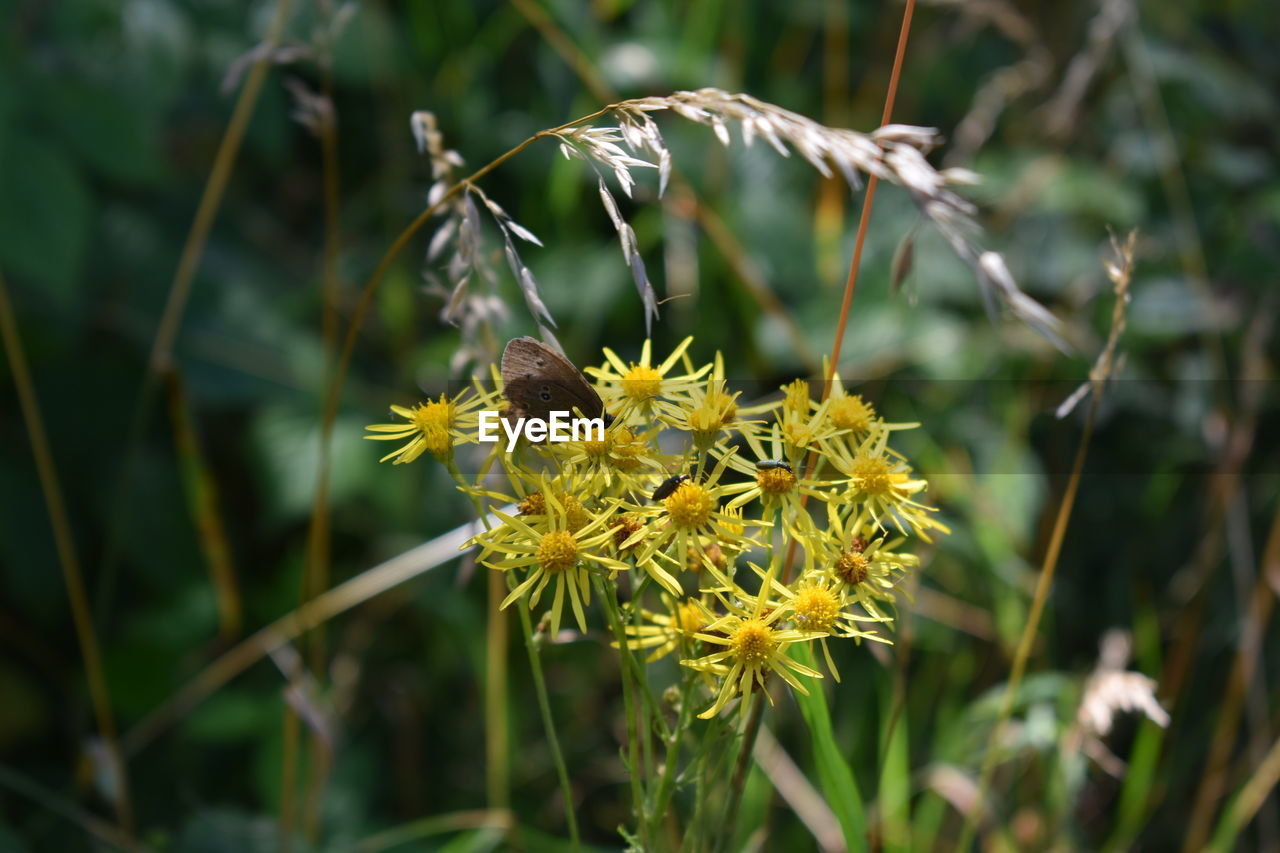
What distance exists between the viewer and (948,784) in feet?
3.79

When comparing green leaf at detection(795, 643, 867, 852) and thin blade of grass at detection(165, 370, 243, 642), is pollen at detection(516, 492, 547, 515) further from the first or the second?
thin blade of grass at detection(165, 370, 243, 642)

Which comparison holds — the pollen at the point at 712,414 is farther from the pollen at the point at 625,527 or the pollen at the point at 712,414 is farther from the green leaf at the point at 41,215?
the green leaf at the point at 41,215

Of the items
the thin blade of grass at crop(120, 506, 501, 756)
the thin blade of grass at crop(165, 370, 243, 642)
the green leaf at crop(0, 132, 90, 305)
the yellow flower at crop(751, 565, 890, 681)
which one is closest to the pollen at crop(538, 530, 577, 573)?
the yellow flower at crop(751, 565, 890, 681)

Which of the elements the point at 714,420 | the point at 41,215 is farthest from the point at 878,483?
the point at 41,215

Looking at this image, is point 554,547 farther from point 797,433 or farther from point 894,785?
point 894,785

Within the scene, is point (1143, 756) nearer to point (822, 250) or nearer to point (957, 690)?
point (957, 690)

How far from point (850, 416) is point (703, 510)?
13 centimetres

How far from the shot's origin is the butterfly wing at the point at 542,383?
1.69 ft

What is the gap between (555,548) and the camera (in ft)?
1.73

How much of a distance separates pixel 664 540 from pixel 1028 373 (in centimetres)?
133

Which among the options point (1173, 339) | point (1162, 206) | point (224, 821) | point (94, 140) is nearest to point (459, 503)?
point (224, 821)

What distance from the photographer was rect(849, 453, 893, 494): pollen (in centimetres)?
58

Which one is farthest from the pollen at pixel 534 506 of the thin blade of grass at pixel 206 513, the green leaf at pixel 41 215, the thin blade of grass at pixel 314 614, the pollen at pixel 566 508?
the green leaf at pixel 41 215

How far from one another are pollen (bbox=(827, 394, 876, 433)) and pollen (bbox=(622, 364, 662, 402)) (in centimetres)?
10
